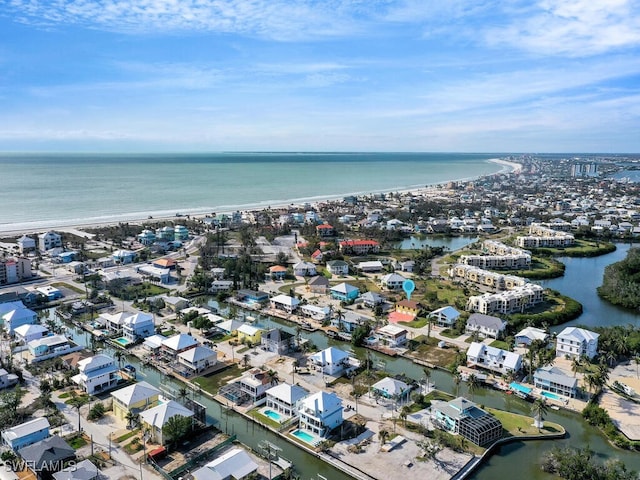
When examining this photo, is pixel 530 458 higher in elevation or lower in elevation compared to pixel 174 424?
lower

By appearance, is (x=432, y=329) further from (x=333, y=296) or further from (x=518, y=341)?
(x=333, y=296)

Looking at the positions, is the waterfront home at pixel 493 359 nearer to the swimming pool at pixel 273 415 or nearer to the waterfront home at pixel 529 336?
the waterfront home at pixel 529 336

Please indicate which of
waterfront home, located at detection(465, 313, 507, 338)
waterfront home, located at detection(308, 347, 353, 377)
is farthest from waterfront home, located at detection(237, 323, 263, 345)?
waterfront home, located at detection(465, 313, 507, 338)

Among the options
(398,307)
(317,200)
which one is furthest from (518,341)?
(317,200)

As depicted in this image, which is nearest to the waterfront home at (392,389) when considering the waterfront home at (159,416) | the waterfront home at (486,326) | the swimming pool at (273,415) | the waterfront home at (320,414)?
the waterfront home at (320,414)

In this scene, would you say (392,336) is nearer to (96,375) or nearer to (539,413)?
(539,413)

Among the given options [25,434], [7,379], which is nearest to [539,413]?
[25,434]

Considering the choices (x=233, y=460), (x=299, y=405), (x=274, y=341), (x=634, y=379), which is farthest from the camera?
(x=274, y=341)
